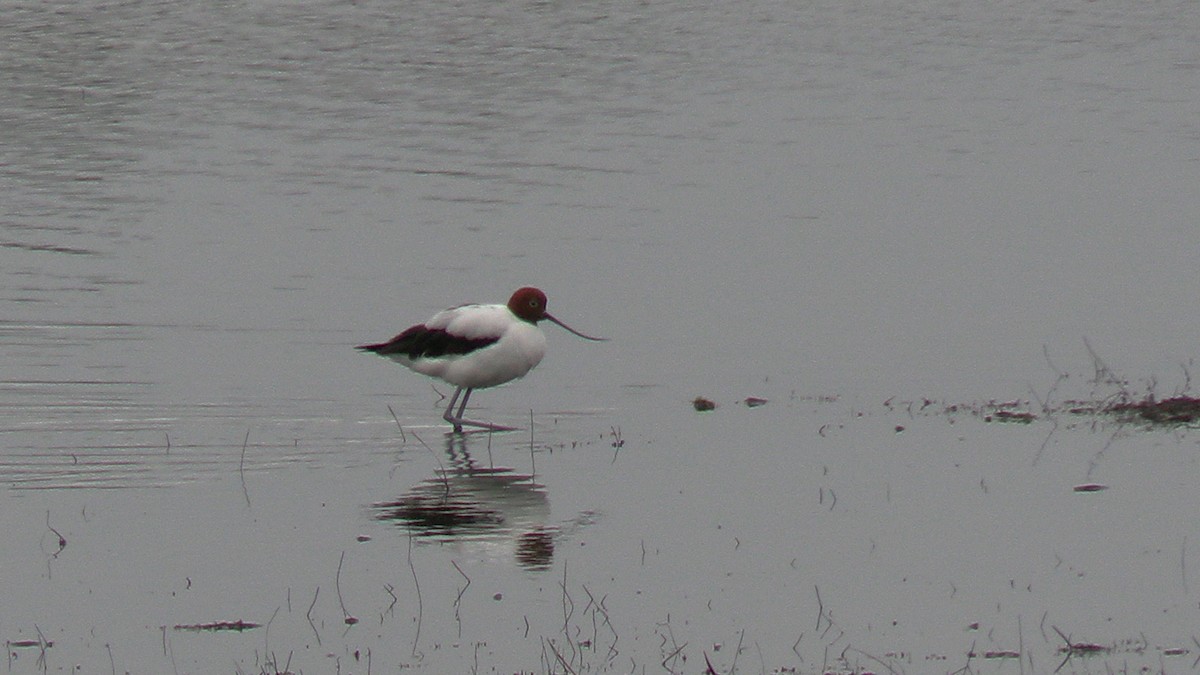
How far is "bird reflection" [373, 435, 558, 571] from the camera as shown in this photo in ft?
37.0

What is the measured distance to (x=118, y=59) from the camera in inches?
1629

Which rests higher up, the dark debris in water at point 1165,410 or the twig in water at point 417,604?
the twig in water at point 417,604

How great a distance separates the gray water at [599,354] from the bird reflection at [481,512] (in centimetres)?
5

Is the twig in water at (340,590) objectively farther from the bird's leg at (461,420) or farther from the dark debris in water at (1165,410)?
the dark debris in water at (1165,410)

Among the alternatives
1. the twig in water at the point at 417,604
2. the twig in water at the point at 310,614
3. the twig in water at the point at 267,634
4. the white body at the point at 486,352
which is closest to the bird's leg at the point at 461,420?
the white body at the point at 486,352

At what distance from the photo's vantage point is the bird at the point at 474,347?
15.6 meters

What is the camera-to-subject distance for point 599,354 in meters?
18.6

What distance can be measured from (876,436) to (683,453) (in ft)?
4.49

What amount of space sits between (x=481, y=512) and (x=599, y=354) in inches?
257

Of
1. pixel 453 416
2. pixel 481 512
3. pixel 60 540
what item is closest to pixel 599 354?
pixel 453 416

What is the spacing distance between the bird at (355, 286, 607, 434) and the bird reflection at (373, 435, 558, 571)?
5.38 feet

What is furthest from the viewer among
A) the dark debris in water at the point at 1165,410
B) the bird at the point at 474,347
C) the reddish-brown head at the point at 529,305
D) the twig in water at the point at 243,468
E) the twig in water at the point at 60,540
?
the reddish-brown head at the point at 529,305

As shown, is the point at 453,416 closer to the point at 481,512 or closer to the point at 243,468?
the point at 243,468

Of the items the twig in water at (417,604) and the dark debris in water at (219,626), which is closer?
the twig in water at (417,604)
